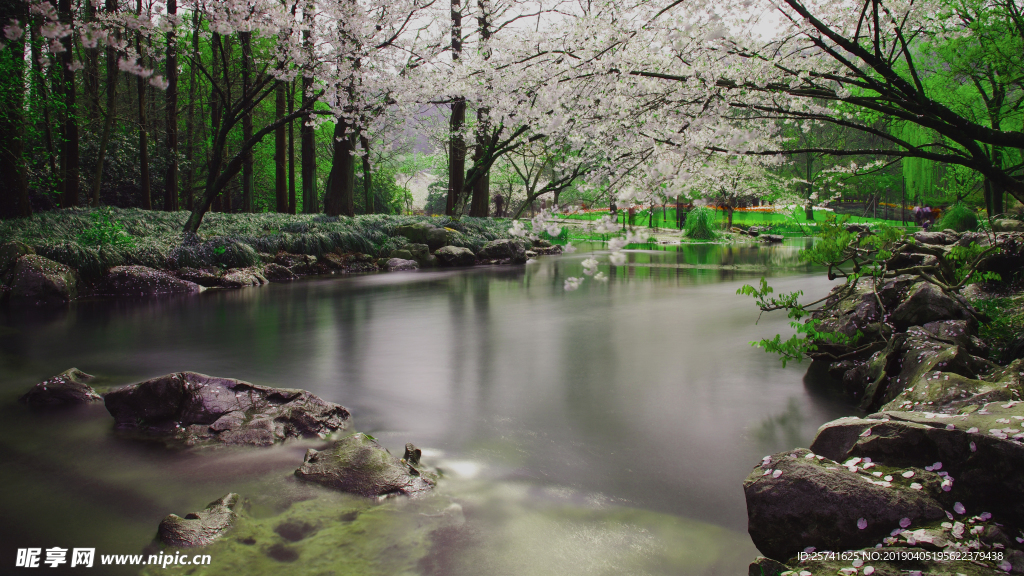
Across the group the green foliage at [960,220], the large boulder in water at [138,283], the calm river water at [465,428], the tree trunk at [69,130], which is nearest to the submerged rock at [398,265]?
the large boulder in water at [138,283]

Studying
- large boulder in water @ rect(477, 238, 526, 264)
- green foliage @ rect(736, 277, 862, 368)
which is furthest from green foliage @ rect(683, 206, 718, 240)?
green foliage @ rect(736, 277, 862, 368)

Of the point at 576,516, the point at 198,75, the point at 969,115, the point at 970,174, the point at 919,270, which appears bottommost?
the point at 576,516

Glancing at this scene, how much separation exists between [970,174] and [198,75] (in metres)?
30.8

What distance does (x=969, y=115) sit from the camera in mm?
17672

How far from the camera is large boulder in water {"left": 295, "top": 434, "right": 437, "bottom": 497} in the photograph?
9.75ft

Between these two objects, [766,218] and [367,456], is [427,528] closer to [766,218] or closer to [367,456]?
[367,456]

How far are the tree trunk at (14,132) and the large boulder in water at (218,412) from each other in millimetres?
9773

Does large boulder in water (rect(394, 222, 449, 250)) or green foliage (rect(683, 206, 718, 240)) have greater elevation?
green foliage (rect(683, 206, 718, 240))

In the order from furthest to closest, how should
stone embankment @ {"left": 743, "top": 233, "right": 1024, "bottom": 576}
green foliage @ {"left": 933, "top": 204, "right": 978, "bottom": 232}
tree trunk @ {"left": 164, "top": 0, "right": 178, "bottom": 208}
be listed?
green foliage @ {"left": 933, "top": 204, "right": 978, "bottom": 232}
tree trunk @ {"left": 164, "top": 0, "right": 178, "bottom": 208}
stone embankment @ {"left": 743, "top": 233, "right": 1024, "bottom": 576}

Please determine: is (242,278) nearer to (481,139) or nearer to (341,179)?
(341,179)

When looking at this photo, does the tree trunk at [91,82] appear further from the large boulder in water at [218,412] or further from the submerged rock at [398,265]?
the large boulder in water at [218,412]

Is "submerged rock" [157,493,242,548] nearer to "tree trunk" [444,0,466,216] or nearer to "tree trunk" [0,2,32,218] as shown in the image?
"tree trunk" [0,2,32,218]

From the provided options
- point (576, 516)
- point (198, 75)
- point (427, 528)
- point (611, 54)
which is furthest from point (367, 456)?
point (198, 75)

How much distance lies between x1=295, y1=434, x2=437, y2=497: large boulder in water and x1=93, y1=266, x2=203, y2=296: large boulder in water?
8708mm
